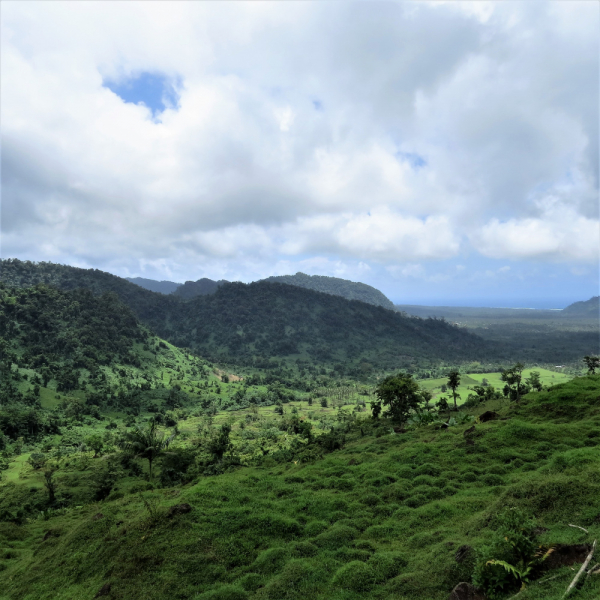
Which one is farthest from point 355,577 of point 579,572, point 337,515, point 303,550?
point 579,572

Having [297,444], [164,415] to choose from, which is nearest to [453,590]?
[297,444]

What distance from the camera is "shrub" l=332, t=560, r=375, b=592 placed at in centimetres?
2050

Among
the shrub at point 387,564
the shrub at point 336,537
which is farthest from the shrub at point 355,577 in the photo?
the shrub at point 336,537

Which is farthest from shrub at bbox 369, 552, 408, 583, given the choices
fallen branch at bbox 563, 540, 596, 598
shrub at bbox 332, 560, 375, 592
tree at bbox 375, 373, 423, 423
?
tree at bbox 375, 373, 423, 423

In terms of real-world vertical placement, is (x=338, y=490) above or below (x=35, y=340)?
below

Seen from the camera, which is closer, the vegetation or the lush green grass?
Result: the vegetation

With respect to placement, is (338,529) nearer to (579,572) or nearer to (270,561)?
(270,561)

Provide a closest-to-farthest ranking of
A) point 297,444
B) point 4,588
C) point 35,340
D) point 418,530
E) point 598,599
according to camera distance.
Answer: point 598,599 < point 418,530 < point 4,588 < point 297,444 < point 35,340

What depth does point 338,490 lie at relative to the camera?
123 ft

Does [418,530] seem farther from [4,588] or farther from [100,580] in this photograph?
[4,588]

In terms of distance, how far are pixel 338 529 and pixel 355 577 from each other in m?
6.60

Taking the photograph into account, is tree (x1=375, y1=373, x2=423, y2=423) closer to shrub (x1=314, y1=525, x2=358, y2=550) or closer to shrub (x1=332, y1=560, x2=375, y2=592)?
shrub (x1=314, y1=525, x2=358, y2=550)

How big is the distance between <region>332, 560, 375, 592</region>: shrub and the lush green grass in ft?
0.23

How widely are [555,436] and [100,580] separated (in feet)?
151
